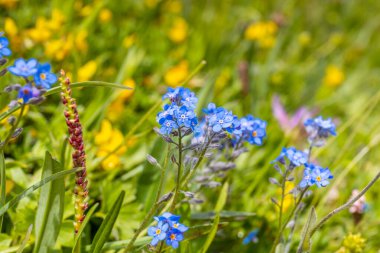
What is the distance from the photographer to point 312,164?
177 cm

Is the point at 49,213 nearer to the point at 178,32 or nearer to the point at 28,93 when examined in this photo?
the point at 28,93

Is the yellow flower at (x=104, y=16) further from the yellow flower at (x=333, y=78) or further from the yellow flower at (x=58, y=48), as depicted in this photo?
the yellow flower at (x=333, y=78)

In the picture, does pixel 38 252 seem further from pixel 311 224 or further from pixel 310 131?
pixel 310 131

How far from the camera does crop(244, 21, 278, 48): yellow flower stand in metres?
3.84

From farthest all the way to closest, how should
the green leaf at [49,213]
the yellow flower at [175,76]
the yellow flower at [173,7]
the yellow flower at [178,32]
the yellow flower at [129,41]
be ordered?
the yellow flower at [173,7], the yellow flower at [178,32], the yellow flower at [129,41], the yellow flower at [175,76], the green leaf at [49,213]

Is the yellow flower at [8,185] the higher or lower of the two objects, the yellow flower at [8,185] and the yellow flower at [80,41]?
the lower

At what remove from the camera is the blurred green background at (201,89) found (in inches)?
88.2

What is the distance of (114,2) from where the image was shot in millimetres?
3775

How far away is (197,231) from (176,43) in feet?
7.16

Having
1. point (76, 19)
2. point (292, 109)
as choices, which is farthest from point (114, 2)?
point (292, 109)

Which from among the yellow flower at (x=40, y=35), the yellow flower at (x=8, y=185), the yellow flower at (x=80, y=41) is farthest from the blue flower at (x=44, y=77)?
the yellow flower at (x=80, y=41)

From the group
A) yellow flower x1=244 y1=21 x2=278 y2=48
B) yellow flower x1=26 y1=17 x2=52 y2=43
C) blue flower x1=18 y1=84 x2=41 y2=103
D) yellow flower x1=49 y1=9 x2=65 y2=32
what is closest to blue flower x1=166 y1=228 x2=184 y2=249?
blue flower x1=18 y1=84 x2=41 y2=103

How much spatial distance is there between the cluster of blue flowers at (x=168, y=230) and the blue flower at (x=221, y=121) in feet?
0.94

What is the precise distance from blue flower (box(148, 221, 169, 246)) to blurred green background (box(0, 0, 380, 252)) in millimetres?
437
